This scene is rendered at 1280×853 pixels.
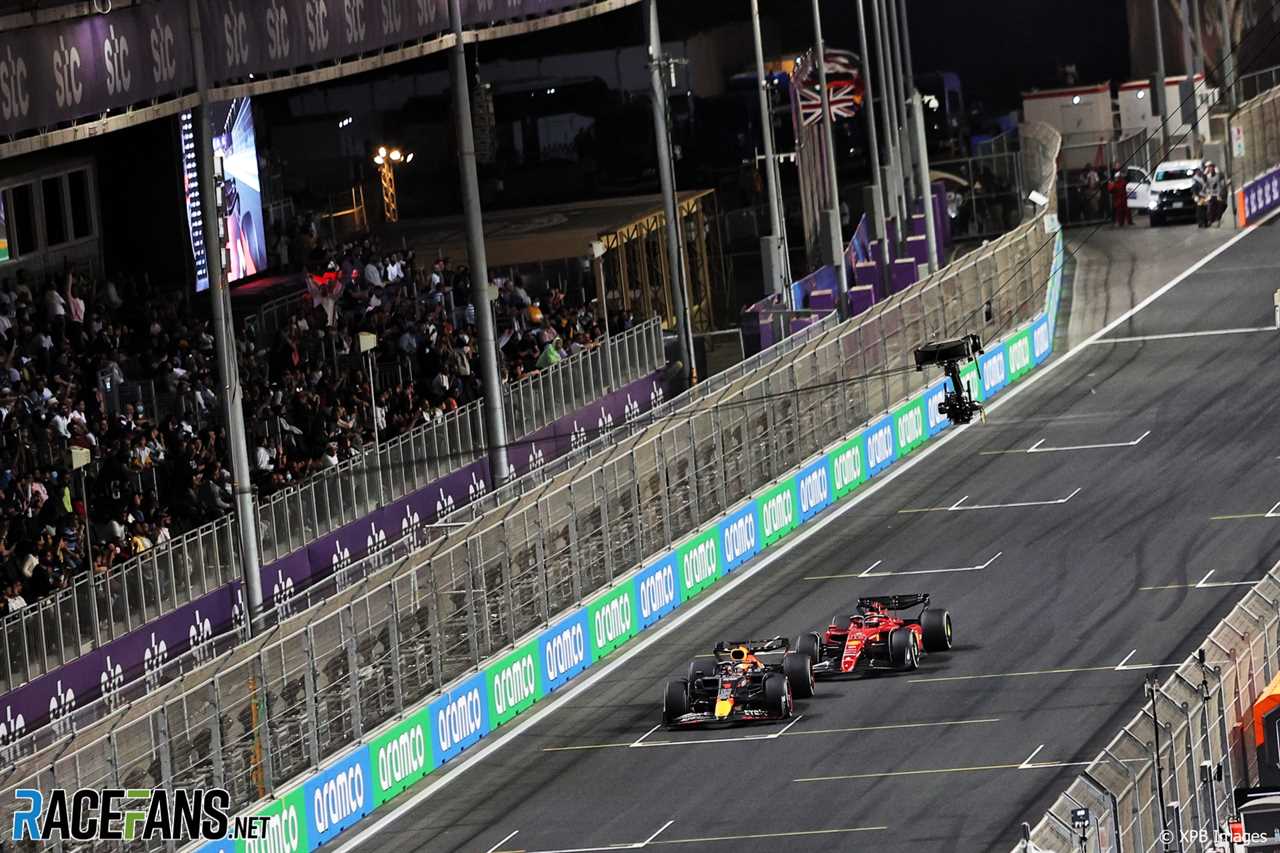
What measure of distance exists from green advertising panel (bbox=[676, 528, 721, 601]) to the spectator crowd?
5.06m

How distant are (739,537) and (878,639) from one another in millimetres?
6800

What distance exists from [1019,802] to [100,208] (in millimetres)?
28589

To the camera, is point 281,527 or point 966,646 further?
point 281,527

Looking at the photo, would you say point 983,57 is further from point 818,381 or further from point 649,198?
point 818,381

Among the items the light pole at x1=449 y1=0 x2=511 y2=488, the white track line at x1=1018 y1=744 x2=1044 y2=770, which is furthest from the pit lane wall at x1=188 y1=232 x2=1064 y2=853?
the white track line at x1=1018 y1=744 x2=1044 y2=770

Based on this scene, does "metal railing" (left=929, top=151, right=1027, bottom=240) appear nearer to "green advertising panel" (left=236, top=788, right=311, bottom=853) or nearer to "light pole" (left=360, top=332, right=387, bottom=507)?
"light pole" (left=360, top=332, right=387, bottom=507)

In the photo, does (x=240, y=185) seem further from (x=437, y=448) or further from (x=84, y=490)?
(x=84, y=490)

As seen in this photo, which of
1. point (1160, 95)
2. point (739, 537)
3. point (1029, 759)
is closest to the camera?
point (1029, 759)

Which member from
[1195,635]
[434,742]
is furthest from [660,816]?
[1195,635]

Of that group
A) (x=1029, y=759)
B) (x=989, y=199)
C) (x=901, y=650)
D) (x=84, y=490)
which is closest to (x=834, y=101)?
(x=989, y=199)

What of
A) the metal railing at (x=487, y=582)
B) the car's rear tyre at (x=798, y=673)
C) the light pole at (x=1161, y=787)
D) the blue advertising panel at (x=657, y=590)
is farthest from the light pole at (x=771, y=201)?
the light pole at (x=1161, y=787)

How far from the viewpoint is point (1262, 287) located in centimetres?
5612

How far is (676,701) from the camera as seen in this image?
29.5 metres

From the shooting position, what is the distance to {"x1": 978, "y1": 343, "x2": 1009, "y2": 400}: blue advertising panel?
47.4 m
